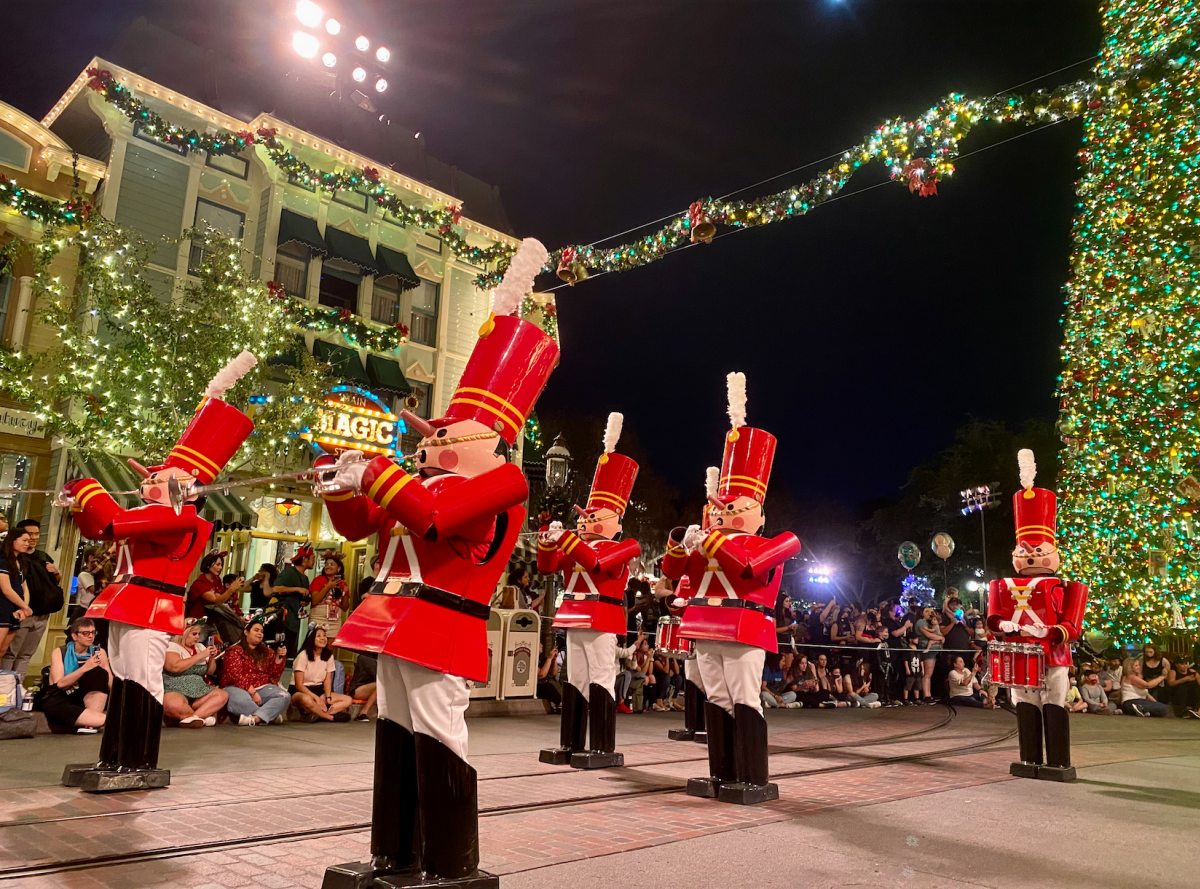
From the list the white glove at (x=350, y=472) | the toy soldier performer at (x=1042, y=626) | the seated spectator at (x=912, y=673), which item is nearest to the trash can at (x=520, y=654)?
the toy soldier performer at (x=1042, y=626)

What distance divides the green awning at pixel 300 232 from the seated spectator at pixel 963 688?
50.0 ft

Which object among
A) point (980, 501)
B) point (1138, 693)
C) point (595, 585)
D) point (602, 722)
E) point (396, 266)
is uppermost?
point (396, 266)

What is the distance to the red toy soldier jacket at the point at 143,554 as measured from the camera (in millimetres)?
4984

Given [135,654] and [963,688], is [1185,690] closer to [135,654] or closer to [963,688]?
[963,688]

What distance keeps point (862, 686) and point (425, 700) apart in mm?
12362

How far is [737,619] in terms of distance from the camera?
5410 mm

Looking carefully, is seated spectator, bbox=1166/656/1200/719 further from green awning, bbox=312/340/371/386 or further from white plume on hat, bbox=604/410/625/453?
green awning, bbox=312/340/371/386

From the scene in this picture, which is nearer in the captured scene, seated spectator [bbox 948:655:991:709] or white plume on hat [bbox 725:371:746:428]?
white plume on hat [bbox 725:371:746:428]

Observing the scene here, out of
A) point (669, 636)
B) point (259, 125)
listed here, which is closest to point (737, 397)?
point (669, 636)

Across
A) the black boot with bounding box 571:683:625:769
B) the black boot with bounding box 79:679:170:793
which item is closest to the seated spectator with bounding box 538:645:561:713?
the black boot with bounding box 571:683:625:769

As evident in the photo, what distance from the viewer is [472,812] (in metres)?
3.09

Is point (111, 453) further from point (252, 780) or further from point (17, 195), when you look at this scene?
point (252, 780)

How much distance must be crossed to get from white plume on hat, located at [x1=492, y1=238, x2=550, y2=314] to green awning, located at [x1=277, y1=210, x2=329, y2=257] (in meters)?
16.6

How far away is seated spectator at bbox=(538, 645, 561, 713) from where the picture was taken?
11031 mm
